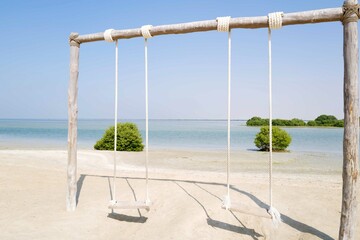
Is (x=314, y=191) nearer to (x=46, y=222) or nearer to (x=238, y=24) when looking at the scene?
(x=238, y=24)

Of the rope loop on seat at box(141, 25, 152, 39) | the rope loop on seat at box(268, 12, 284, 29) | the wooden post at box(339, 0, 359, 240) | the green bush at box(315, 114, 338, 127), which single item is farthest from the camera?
the green bush at box(315, 114, 338, 127)

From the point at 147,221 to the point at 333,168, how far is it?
787 cm

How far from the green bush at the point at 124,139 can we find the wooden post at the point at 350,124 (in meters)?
12.2

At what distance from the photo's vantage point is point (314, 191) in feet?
18.2

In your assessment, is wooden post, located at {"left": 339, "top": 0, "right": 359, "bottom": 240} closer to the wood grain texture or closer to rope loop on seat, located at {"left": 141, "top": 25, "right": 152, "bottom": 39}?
the wood grain texture

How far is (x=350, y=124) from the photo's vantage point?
3338 mm

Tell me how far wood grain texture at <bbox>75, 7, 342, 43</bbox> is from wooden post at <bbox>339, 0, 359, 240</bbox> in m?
0.28

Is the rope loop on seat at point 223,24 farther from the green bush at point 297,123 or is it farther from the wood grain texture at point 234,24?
the green bush at point 297,123

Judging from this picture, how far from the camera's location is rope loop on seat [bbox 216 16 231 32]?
4.03 metres

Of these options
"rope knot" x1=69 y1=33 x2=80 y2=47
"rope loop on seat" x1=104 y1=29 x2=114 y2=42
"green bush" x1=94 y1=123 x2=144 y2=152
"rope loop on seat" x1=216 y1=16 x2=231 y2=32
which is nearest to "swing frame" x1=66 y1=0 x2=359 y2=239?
"rope loop on seat" x1=216 y1=16 x2=231 y2=32

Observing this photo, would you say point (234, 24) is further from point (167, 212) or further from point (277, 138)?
point (277, 138)

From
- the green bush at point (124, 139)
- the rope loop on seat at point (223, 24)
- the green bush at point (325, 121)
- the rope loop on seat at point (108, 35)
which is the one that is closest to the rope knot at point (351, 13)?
the rope loop on seat at point (223, 24)

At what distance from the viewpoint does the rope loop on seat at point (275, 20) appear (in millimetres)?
3801

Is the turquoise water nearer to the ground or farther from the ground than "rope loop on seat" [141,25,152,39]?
nearer to the ground
